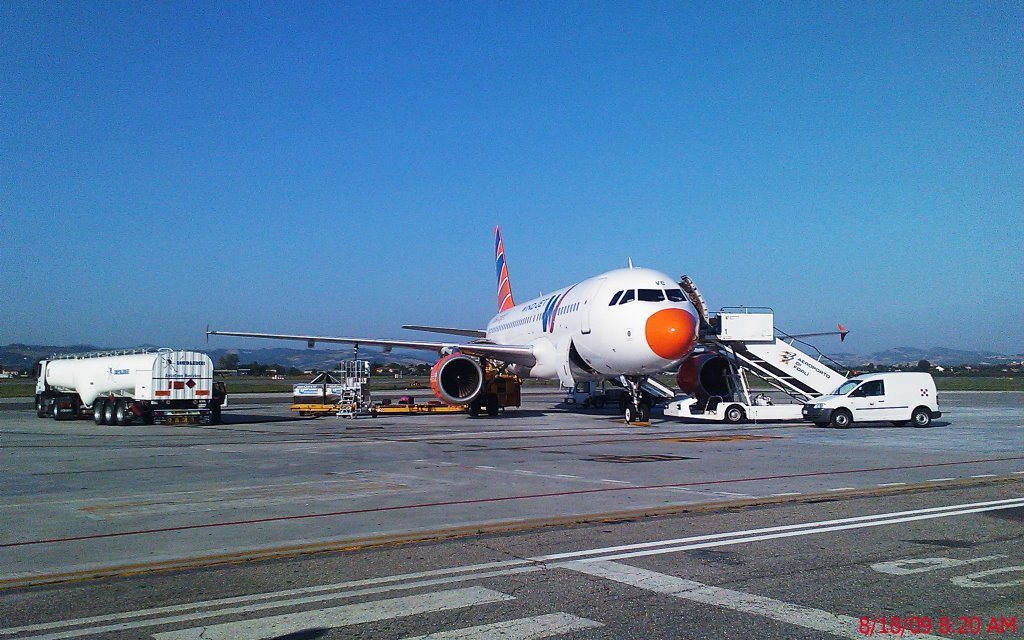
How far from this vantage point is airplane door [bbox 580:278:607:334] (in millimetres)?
25859

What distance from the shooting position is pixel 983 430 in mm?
23641

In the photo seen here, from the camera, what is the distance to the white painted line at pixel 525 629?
5.34 metres

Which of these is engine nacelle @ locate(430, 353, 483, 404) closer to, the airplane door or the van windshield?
the airplane door

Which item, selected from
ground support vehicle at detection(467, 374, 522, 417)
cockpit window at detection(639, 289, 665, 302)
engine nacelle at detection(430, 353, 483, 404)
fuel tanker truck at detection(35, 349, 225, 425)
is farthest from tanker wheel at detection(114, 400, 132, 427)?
cockpit window at detection(639, 289, 665, 302)

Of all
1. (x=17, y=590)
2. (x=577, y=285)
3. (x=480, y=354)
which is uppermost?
(x=577, y=285)

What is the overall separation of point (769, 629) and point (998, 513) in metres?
6.22

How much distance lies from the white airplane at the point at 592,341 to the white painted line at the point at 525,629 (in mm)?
17934

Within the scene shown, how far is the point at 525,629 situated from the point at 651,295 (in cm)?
1947

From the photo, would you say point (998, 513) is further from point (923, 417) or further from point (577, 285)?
point (577, 285)

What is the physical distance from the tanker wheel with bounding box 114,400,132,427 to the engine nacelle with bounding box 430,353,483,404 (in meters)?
10.7

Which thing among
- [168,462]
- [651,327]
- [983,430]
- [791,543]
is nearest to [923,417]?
[983,430]

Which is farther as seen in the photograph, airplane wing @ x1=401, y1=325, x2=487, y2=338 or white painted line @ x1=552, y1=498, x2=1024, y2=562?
airplane wing @ x1=401, y1=325, x2=487, y2=338

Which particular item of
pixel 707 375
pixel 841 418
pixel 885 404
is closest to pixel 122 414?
pixel 707 375

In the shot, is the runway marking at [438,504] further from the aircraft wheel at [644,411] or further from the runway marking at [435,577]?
the aircraft wheel at [644,411]
